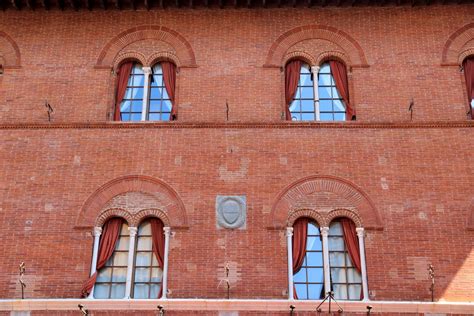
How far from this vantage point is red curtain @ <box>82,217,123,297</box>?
1268 centimetres

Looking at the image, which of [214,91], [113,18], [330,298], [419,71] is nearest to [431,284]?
[330,298]

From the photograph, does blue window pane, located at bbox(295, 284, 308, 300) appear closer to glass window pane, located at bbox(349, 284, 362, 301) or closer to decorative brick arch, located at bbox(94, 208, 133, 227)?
glass window pane, located at bbox(349, 284, 362, 301)

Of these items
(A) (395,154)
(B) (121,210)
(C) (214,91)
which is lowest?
(B) (121,210)

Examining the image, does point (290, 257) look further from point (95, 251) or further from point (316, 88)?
point (316, 88)

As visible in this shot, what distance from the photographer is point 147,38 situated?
1536 cm

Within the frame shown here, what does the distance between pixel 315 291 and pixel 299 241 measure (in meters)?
1.00

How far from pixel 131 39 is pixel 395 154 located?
6398 mm

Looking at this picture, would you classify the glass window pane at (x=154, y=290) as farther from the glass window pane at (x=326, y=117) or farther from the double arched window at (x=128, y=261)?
the glass window pane at (x=326, y=117)

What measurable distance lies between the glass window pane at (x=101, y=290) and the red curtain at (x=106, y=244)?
0.57 feet

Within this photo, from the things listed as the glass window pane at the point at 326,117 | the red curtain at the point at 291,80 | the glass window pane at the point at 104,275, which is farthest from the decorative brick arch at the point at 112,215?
the glass window pane at the point at 326,117

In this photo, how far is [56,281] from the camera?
41.8 feet

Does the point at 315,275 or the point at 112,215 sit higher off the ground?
the point at 112,215

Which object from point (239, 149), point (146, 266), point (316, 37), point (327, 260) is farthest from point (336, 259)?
point (316, 37)

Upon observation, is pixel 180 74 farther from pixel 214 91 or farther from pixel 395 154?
pixel 395 154
